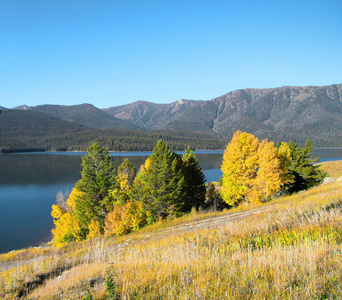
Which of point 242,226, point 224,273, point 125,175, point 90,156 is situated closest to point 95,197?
point 90,156

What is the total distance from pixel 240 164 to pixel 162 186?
906 centimetres

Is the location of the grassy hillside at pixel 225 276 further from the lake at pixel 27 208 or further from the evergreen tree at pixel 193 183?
the lake at pixel 27 208

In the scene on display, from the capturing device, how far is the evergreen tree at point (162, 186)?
26359 mm

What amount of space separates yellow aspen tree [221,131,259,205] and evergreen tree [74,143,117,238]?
45.7 ft

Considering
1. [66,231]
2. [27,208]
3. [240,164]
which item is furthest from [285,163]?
[27,208]

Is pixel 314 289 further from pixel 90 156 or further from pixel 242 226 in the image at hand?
pixel 90 156

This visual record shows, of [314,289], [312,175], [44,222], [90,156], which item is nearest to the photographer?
[314,289]

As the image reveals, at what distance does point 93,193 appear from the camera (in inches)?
1092

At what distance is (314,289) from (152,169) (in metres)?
24.7

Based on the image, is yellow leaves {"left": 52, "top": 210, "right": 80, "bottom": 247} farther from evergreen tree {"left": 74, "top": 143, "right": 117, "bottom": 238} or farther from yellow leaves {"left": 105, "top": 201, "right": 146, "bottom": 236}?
yellow leaves {"left": 105, "top": 201, "right": 146, "bottom": 236}

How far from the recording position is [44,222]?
1553 inches

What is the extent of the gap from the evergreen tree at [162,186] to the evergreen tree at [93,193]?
4518mm

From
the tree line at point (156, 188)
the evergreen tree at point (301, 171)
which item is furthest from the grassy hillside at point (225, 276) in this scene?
the evergreen tree at point (301, 171)

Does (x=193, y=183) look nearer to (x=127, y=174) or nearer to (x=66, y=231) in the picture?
(x=127, y=174)
